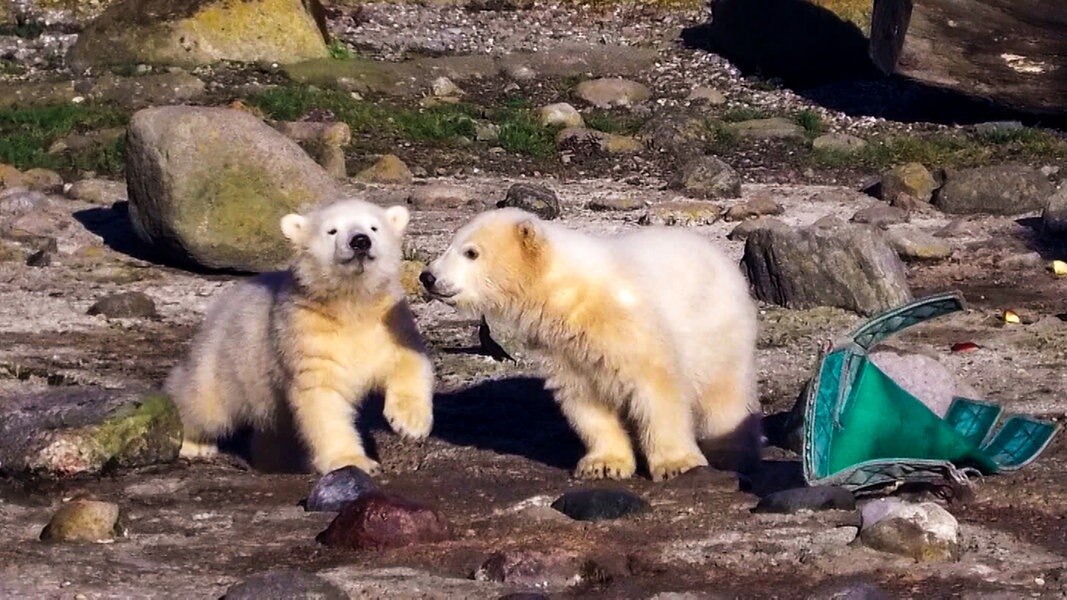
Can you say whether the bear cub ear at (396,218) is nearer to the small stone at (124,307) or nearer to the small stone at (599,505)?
the small stone at (599,505)

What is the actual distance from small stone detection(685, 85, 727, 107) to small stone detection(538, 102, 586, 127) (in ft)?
4.75

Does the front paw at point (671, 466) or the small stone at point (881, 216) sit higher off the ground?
the front paw at point (671, 466)

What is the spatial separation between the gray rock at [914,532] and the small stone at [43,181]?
297 inches

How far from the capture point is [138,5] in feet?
48.6

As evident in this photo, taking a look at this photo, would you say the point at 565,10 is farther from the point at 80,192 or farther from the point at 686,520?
the point at 686,520

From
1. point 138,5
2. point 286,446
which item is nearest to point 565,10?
point 138,5

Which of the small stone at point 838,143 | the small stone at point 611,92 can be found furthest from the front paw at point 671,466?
the small stone at point 611,92

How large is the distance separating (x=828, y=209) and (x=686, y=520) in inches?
239

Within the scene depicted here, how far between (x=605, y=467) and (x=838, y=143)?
7291mm

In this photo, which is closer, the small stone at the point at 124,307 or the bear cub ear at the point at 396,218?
the bear cub ear at the point at 396,218

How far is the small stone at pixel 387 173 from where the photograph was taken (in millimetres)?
11266

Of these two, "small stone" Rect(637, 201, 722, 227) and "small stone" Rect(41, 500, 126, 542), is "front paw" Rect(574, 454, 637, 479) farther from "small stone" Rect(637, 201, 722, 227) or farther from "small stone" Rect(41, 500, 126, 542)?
"small stone" Rect(637, 201, 722, 227)

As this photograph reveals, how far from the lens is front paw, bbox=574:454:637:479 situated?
18.2 ft

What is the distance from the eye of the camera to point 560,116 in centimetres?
1310
